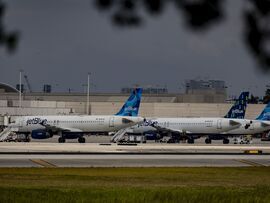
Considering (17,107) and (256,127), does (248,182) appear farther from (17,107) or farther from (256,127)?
(17,107)

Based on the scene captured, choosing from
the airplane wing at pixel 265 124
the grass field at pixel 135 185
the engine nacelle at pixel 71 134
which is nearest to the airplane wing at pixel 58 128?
the engine nacelle at pixel 71 134

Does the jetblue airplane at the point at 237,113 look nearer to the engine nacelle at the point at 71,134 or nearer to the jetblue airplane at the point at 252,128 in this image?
the jetblue airplane at the point at 252,128

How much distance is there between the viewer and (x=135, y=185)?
34.5m

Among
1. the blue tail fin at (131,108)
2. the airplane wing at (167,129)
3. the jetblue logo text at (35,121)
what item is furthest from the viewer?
the airplane wing at (167,129)

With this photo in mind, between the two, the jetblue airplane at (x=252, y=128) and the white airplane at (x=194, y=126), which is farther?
the jetblue airplane at (x=252, y=128)

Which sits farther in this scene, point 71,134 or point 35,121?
point 71,134

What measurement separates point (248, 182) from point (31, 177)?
505 inches

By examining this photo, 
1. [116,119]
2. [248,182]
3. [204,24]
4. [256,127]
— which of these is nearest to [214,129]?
[256,127]

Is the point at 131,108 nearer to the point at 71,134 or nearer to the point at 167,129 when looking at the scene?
the point at 167,129

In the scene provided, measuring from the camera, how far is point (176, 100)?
19188cm

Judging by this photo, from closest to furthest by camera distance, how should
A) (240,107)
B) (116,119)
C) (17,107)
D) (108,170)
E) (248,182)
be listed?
(248,182) < (108,170) < (116,119) < (240,107) < (17,107)

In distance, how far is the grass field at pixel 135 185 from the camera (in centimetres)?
2483

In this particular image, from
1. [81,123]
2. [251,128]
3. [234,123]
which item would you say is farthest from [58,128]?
[251,128]

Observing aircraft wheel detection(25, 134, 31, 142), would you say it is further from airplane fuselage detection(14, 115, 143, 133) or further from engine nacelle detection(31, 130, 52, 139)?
engine nacelle detection(31, 130, 52, 139)
